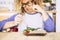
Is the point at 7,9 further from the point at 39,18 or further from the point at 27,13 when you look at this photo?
the point at 39,18

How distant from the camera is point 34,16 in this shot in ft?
7.24

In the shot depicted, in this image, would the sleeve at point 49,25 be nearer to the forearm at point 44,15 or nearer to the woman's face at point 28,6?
the forearm at point 44,15

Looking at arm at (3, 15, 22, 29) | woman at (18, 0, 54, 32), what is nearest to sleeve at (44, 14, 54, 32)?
woman at (18, 0, 54, 32)

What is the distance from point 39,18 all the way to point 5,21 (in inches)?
20.6

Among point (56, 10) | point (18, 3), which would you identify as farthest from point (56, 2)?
point (18, 3)

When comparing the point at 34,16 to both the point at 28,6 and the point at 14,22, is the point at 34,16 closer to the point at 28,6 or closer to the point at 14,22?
the point at 28,6

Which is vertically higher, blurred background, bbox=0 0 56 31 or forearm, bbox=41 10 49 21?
blurred background, bbox=0 0 56 31

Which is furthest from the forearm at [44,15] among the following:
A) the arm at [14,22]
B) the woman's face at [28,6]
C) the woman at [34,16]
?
the arm at [14,22]

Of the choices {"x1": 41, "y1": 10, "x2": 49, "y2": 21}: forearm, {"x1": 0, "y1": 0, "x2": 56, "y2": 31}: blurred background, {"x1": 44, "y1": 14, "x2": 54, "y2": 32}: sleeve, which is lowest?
{"x1": 44, "y1": 14, "x2": 54, "y2": 32}: sleeve

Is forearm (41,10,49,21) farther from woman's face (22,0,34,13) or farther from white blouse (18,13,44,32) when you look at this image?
woman's face (22,0,34,13)

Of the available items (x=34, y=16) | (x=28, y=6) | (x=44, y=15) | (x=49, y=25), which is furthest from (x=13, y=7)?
(x=49, y=25)

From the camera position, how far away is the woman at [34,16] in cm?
221

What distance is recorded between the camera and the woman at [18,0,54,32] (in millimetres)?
2205

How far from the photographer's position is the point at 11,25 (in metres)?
2.25
